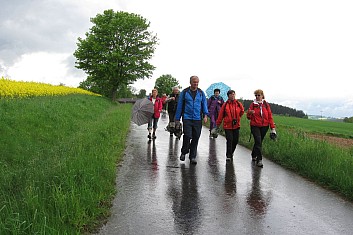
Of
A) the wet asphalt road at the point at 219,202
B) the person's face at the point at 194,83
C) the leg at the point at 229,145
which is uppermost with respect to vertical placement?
the person's face at the point at 194,83

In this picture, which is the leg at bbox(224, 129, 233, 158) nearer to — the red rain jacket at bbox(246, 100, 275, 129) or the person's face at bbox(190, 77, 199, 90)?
the red rain jacket at bbox(246, 100, 275, 129)

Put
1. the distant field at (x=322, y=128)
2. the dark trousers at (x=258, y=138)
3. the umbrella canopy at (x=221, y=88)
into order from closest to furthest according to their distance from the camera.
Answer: the dark trousers at (x=258, y=138) < the umbrella canopy at (x=221, y=88) < the distant field at (x=322, y=128)

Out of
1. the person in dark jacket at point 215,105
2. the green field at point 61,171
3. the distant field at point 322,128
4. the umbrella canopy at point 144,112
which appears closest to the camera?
the green field at point 61,171

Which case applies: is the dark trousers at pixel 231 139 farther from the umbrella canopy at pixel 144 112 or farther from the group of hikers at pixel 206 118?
the umbrella canopy at pixel 144 112

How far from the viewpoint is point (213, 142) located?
1311 cm

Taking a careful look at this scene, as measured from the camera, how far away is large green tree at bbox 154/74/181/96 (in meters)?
114

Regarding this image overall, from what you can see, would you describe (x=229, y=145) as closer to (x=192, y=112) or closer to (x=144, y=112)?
(x=192, y=112)

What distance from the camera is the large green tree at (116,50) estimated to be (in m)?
44.3

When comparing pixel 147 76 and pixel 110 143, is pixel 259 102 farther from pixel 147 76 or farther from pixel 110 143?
pixel 147 76

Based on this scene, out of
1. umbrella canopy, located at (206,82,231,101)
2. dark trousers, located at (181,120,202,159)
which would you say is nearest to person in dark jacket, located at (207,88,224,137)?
umbrella canopy, located at (206,82,231,101)

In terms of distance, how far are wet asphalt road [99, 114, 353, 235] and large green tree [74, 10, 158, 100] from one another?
3700cm

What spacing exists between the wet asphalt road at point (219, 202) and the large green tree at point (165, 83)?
105088 mm

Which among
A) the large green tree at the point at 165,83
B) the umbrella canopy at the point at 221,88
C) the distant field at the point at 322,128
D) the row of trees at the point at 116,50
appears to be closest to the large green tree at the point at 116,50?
the row of trees at the point at 116,50

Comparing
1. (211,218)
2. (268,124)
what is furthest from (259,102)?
(211,218)
